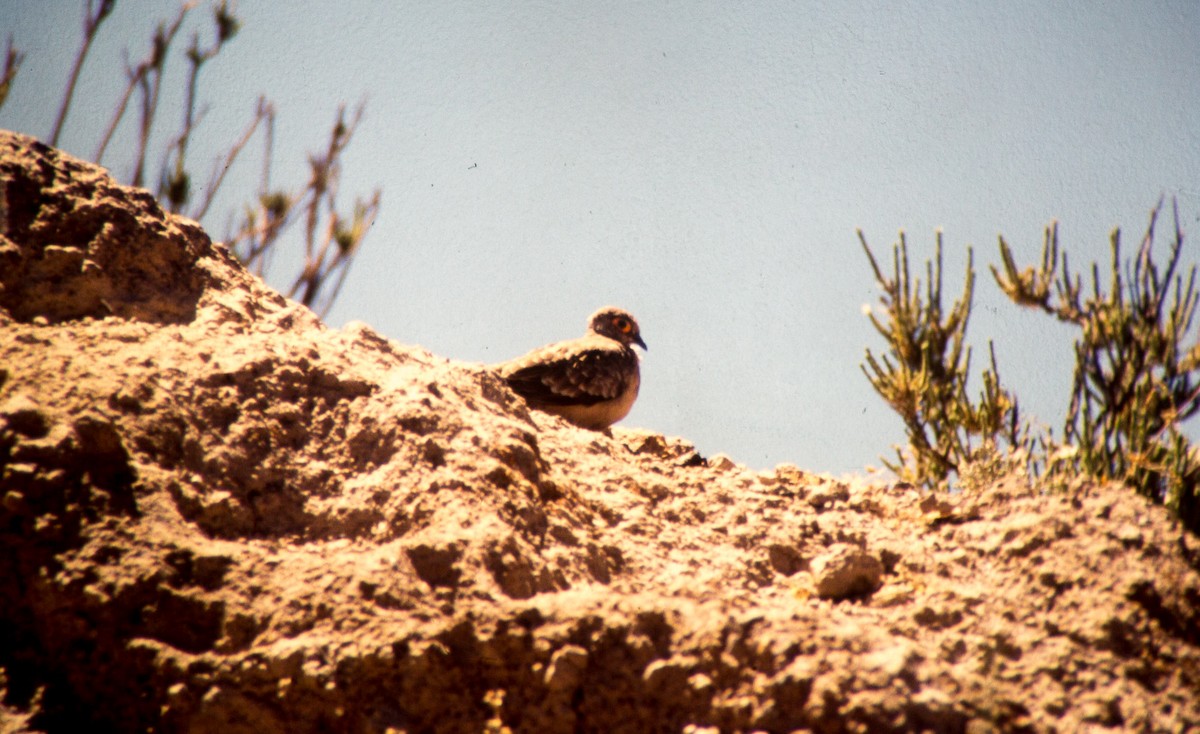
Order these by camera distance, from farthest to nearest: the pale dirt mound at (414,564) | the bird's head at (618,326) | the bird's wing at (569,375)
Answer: the bird's head at (618,326) → the bird's wing at (569,375) → the pale dirt mound at (414,564)

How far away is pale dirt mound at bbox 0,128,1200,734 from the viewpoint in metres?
2.37

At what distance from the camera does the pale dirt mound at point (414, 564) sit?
7.77 feet

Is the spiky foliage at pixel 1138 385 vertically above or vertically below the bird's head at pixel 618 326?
below

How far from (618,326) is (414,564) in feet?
16.5

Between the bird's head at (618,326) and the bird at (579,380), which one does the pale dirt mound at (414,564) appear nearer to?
the bird at (579,380)

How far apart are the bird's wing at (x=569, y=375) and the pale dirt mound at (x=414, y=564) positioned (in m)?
2.33

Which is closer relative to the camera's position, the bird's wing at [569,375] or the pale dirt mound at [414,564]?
the pale dirt mound at [414,564]

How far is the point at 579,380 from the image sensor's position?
6.15 meters

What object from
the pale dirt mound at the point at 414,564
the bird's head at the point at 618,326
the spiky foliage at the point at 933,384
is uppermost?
Result: the bird's head at the point at 618,326

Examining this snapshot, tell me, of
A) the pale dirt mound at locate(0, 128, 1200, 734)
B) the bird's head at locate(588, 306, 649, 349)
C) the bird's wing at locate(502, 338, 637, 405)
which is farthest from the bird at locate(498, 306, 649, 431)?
the pale dirt mound at locate(0, 128, 1200, 734)

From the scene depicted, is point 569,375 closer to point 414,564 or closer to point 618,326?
point 618,326

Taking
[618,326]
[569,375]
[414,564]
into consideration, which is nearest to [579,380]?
[569,375]

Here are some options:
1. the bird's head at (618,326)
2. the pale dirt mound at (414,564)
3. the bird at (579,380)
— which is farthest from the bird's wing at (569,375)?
the pale dirt mound at (414,564)

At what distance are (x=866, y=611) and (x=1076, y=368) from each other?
249 centimetres
